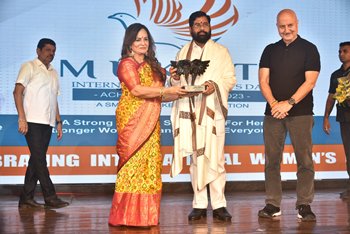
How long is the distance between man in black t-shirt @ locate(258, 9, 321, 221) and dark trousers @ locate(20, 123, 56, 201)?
1.94 metres

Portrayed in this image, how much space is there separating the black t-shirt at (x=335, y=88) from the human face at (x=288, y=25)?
1810 millimetres

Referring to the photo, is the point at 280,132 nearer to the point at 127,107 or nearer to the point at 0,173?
the point at 127,107

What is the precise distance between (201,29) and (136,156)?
1.00m

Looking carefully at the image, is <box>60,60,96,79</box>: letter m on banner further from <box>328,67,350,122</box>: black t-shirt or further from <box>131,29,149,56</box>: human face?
<box>131,29,149,56</box>: human face

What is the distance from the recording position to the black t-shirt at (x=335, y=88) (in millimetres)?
6328

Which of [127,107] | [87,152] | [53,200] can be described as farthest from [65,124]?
[127,107]

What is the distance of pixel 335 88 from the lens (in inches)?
256

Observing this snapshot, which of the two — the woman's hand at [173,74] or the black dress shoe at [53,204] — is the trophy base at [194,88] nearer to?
the woman's hand at [173,74]

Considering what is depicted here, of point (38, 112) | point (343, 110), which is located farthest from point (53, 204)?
point (343, 110)

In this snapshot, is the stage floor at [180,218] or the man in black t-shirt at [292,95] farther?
the man in black t-shirt at [292,95]

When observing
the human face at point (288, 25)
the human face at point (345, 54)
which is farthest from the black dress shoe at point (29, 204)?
the human face at point (345, 54)

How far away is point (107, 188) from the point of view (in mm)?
6785

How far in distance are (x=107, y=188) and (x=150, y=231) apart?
2.66 metres

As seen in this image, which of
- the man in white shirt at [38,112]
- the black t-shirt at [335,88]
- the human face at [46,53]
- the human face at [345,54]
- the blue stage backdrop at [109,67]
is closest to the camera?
the man in white shirt at [38,112]
